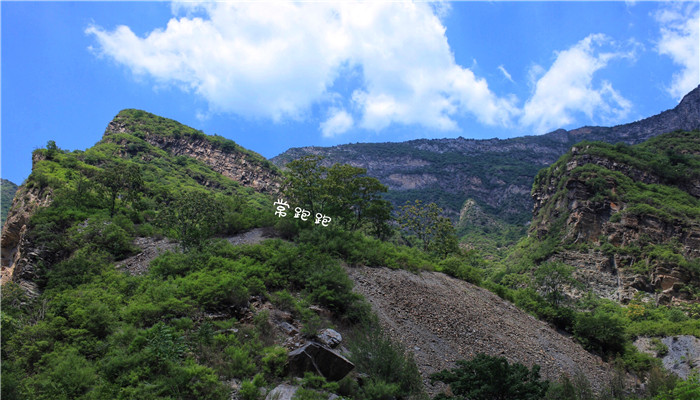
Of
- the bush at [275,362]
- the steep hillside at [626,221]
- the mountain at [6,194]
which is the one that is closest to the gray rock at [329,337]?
the bush at [275,362]

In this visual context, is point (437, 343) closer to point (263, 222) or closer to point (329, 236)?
point (329, 236)

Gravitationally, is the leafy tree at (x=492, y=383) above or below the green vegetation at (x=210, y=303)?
below

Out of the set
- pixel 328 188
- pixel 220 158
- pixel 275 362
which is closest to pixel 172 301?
pixel 275 362

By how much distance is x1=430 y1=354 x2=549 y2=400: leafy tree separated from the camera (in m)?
11.3

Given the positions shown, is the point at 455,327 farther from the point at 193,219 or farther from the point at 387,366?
the point at 193,219

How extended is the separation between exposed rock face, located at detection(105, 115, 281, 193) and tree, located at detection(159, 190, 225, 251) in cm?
5094

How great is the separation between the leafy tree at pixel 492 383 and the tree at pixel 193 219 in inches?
524

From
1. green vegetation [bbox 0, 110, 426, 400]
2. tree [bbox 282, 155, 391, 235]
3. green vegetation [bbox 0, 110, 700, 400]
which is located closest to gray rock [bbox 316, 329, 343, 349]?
green vegetation [bbox 0, 110, 426, 400]

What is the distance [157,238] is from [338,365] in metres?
15.8

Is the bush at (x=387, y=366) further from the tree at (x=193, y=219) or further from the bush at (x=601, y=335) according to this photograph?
the bush at (x=601, y=335)

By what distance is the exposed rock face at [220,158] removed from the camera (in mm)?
74375

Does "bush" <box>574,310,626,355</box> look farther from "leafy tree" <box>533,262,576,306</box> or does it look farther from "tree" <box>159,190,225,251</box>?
"tree" <box>159,190,225,251</box>

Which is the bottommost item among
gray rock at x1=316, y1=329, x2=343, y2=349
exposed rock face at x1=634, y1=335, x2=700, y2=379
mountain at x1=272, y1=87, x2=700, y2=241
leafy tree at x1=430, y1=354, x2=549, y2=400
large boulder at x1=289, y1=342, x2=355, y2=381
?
exposed rock face at x1=634, y1=335, x2=700, y2=379

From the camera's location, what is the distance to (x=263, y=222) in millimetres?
24969
